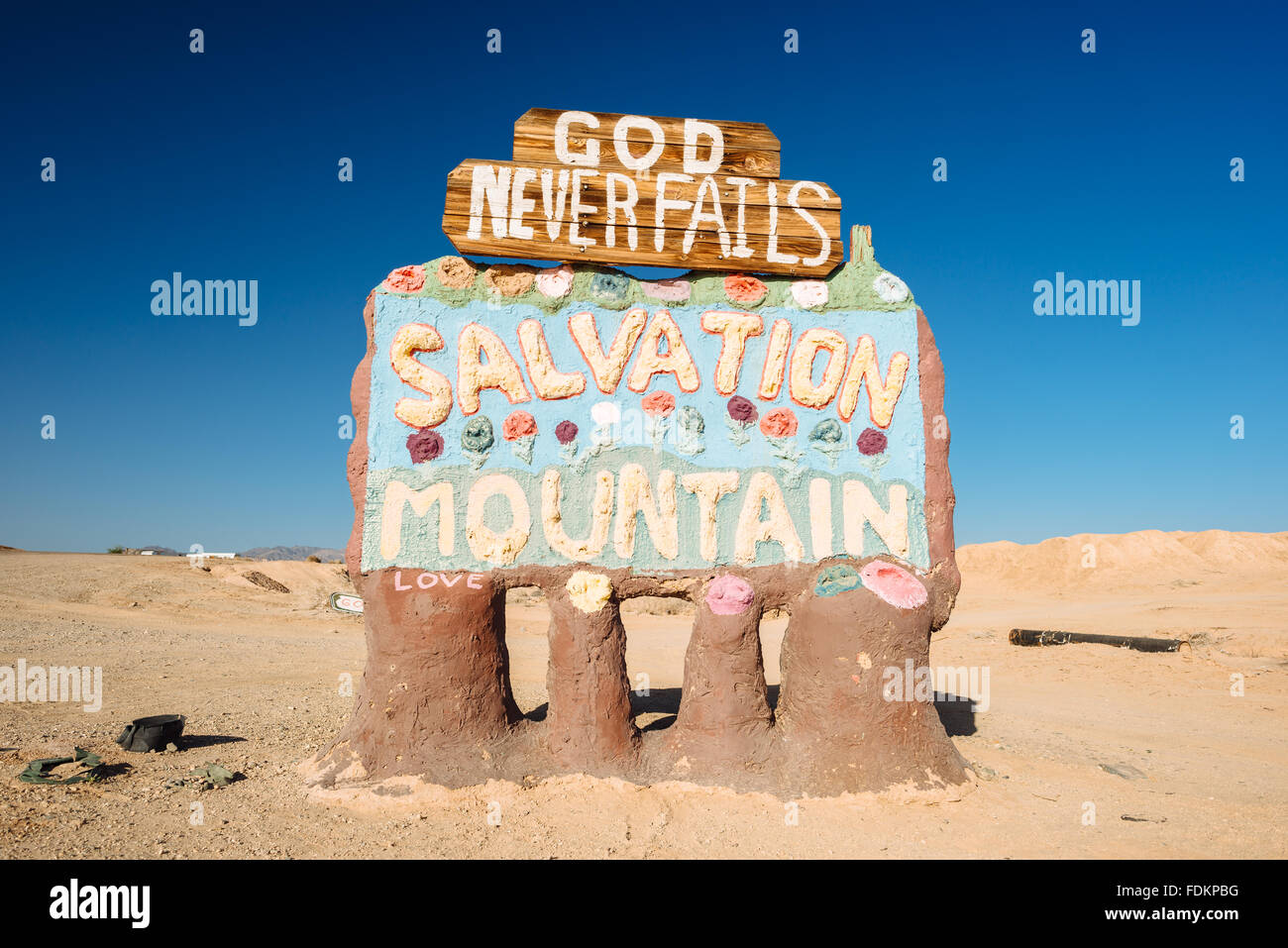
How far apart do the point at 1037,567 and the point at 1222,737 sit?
1846 cm

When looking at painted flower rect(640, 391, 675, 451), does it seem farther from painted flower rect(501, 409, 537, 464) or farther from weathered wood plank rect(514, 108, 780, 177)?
weathered wood plank rect(514, 108, 780, 177)

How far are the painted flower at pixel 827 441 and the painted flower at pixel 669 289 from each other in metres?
1.45

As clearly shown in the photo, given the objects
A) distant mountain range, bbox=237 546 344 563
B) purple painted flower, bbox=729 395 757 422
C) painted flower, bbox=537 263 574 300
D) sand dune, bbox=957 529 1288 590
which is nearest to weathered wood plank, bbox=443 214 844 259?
painted flower, bbox=537 263 574 300

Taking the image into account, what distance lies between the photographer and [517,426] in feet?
19.0

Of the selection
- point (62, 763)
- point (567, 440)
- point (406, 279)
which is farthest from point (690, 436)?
point (62, 763)

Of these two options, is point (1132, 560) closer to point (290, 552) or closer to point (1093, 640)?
point (1093, 640)

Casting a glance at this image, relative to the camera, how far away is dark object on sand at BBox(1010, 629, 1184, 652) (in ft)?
39.6

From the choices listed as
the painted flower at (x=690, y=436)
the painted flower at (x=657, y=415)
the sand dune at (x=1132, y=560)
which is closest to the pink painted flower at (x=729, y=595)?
the painted flower at (x=690, y=436)

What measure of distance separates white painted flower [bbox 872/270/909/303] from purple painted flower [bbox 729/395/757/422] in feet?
4.60

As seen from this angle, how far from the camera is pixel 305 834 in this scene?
15.3ft

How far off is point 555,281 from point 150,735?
4895 mm

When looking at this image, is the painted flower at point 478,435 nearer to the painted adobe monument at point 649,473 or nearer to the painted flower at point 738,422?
the painted adobe monument at point 649,473

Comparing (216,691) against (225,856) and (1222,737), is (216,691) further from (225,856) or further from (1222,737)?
(1222,737)
